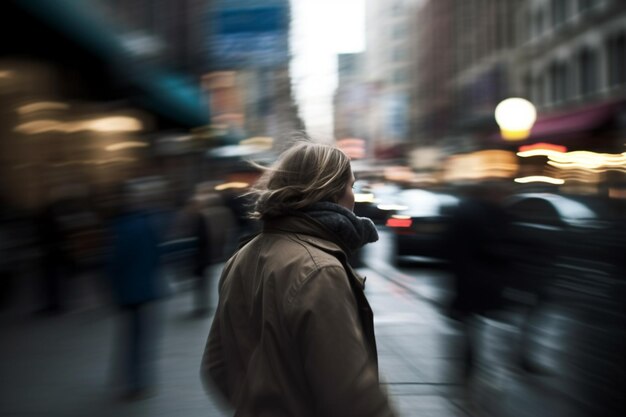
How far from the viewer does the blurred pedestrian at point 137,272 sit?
6184 mm

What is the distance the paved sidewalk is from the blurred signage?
15.3ft

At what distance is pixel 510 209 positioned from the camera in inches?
260

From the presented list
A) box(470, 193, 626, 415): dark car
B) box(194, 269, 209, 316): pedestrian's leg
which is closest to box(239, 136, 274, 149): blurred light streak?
box(194, 269, 209, 316): pedestrian's leg

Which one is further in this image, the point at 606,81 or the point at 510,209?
the point at 606,81

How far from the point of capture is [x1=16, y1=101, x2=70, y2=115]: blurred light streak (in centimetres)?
1520

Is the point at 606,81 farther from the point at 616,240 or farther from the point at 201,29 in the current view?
the point at 616,240

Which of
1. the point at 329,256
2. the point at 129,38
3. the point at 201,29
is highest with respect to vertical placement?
the point at 201,29

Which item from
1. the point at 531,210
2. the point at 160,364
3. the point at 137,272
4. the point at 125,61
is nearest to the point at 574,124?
the point at 125,61

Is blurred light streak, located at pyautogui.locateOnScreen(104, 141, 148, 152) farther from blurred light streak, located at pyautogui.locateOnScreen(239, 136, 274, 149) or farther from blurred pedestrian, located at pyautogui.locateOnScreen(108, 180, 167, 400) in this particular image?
blurred light streak, located at pyautogui.locateOnScreen(239, 136, 274, 149)

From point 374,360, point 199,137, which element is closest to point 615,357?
point 374,360

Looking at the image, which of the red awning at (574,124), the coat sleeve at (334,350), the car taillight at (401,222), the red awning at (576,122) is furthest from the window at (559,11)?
the coat sleeve at (334,350)

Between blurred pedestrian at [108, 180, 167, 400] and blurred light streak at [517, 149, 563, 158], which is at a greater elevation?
blurred light streak at [517, 149, 563, 158]

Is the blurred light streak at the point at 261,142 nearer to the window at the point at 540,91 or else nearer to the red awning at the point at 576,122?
the red awning at the point at 576,122

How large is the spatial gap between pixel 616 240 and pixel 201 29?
92.1 feet
